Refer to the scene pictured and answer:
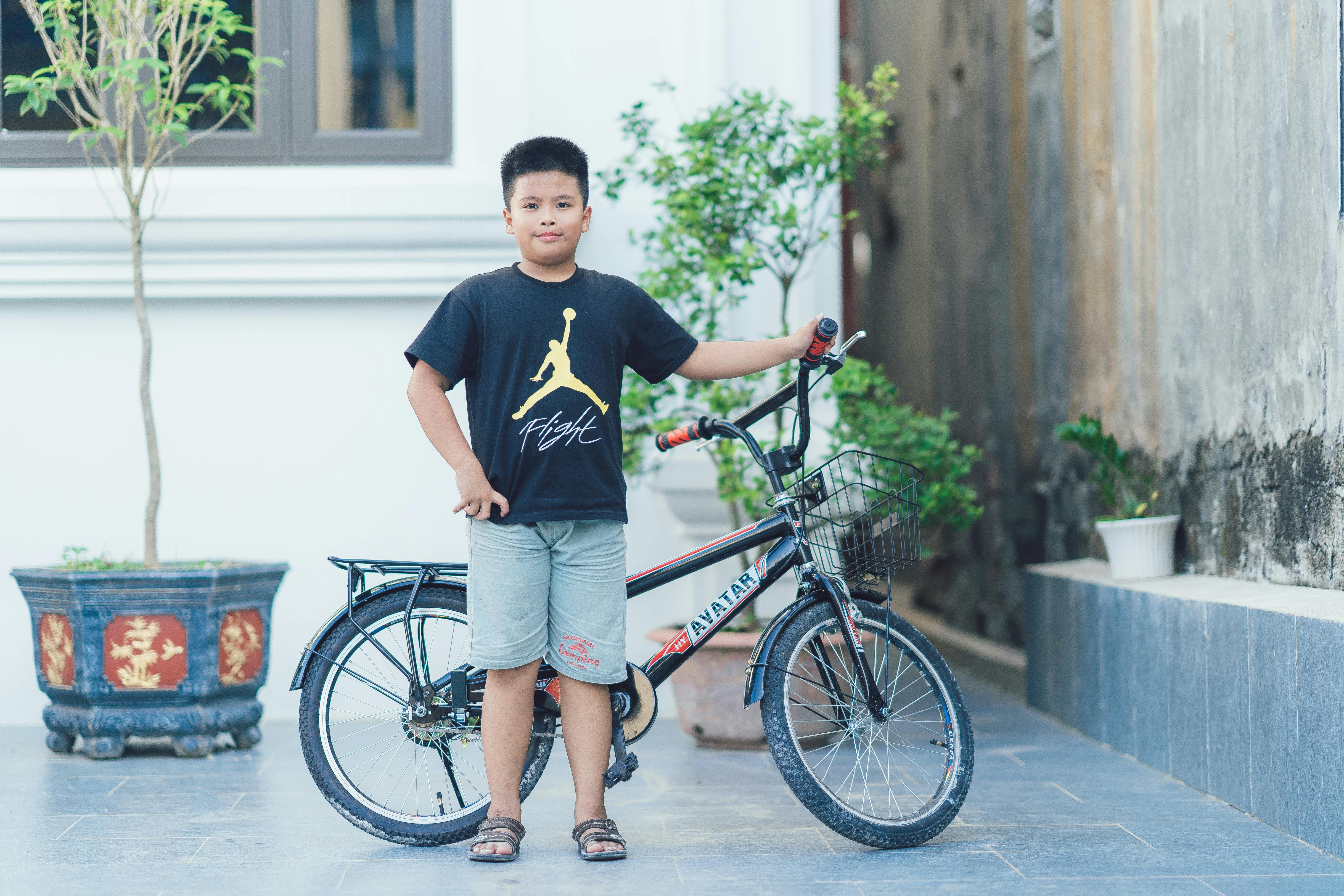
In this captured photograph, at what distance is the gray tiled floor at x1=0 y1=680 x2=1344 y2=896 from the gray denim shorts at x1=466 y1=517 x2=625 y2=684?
452 millimetres

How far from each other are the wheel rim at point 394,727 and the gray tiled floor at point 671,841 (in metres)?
0.13

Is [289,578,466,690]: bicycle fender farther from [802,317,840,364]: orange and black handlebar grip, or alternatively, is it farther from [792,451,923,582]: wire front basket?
[802,317,840,364]: orange and black handlebar grip

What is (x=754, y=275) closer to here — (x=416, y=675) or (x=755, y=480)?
(x=755, y=480)

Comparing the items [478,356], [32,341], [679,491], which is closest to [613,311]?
[478,356]

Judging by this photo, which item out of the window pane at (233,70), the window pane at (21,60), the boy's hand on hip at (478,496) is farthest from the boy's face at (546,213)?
the window pane at (21,60)

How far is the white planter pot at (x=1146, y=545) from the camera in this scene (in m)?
4.25

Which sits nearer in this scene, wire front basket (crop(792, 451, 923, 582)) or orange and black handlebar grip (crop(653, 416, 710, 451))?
wire front basket (crop(792, 451, 923, 582))

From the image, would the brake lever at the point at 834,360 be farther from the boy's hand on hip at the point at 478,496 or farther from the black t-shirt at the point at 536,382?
the boy's hand on hip at the point at 478,496

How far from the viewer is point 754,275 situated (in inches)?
191

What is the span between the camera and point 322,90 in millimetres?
4906

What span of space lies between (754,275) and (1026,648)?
5.99 ft

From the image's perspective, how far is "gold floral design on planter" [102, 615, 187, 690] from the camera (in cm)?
402

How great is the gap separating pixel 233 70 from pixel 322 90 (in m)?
0.35

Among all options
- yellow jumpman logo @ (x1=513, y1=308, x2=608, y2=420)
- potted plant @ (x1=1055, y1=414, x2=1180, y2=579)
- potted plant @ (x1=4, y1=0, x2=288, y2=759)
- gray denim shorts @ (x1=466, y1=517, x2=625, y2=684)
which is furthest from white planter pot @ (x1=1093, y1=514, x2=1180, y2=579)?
potted plant @ (x1=4, y1=0, x2=288, y2=759)
